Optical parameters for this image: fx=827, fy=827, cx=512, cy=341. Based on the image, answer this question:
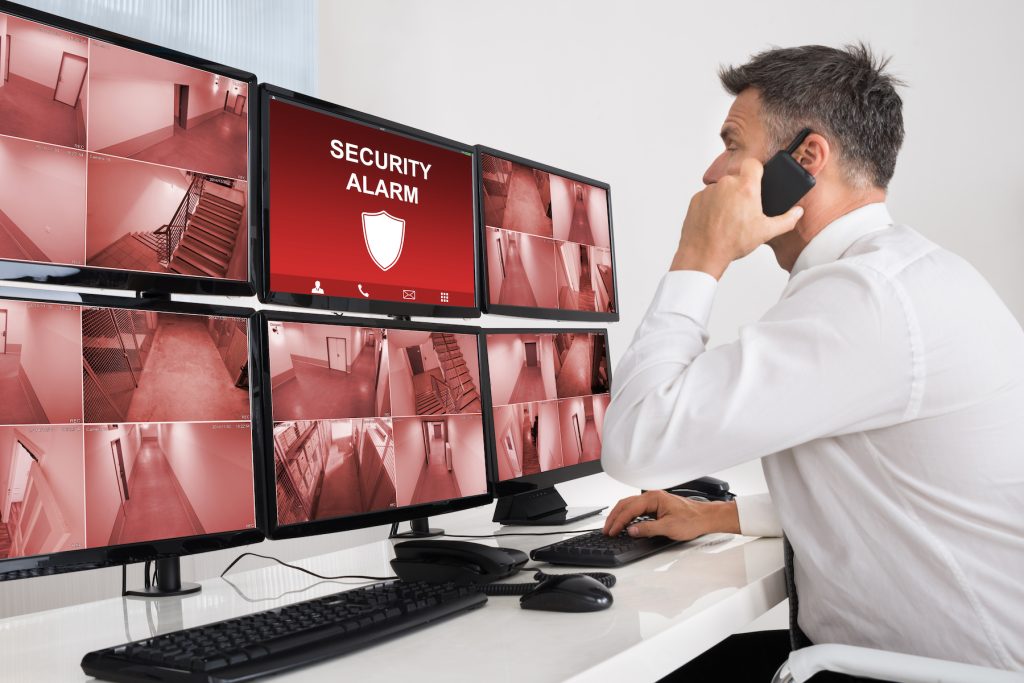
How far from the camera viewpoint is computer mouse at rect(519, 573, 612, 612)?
3.13 feet

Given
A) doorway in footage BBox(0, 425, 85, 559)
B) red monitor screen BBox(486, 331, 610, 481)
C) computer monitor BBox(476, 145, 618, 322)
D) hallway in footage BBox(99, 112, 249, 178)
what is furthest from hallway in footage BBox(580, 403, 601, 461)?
doorway in footage BBox(0, 425, 85, 559)

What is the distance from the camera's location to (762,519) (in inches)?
55.3

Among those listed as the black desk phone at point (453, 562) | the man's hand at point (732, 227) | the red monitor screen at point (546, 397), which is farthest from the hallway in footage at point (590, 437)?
the man's hand at point (732, 227)

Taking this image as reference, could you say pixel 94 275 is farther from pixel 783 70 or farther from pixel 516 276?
pixel 783 70

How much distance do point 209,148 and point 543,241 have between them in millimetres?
812

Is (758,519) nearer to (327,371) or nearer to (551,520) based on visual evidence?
(551,520)

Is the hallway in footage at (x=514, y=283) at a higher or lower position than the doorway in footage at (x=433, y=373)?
higher

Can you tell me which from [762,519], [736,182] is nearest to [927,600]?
[762,519]

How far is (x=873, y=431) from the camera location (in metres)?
0.98

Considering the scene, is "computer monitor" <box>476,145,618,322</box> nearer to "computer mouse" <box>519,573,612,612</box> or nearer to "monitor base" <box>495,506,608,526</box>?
"monitor base" <box>495,506,608,526</box>

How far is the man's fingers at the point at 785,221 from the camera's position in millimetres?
1146

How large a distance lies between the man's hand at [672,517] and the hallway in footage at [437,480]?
27cm

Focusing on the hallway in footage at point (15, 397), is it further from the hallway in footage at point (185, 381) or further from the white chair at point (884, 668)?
the white chair at point (884, 668)

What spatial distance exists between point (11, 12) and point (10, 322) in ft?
1.17
